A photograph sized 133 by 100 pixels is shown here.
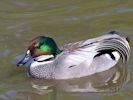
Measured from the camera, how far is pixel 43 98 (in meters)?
10.3

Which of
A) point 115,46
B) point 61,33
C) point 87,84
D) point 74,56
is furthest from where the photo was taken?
point 61,33

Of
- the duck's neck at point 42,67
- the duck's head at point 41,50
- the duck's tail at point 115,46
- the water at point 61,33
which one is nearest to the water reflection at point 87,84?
the water at point 61,33

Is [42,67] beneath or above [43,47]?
beneath

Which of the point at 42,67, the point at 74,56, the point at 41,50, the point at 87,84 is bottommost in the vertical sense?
the point at 87,84

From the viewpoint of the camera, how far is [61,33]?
12.6 m

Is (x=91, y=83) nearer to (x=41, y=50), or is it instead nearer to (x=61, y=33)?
(x=41, y=50)

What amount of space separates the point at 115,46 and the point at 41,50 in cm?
121

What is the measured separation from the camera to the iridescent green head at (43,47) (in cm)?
1082

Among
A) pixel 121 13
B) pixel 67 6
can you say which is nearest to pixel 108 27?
pixel 121 13

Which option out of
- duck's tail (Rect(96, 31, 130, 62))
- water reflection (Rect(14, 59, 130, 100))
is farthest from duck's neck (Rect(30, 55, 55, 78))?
duck's tail (Rect(96, 31, 130, 62))

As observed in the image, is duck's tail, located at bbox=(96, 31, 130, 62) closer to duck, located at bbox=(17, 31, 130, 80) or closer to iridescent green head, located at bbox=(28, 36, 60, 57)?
duck, located at bbox=(17, 31, 130, 80)

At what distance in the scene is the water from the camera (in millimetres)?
10430

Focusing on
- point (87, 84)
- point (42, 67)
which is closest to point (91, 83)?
point (87, 84)

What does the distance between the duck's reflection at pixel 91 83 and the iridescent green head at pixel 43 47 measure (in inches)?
17.9
